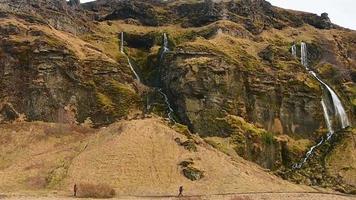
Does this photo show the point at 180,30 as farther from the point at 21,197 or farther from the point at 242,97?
the point at 21,197

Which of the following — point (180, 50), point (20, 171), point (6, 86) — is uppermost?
point (180, 50)

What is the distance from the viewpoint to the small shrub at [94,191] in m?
65.1

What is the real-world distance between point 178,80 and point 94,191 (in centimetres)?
4113

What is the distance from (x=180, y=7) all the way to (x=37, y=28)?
172 ft

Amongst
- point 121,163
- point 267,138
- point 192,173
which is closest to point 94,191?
point 121,163

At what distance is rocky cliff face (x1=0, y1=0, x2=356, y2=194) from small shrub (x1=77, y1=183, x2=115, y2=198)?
1082 inches

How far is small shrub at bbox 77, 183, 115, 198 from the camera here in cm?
6512

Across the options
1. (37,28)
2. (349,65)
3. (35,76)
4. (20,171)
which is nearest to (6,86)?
(35,76)

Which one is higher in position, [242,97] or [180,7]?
[180,7]

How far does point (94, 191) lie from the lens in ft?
215

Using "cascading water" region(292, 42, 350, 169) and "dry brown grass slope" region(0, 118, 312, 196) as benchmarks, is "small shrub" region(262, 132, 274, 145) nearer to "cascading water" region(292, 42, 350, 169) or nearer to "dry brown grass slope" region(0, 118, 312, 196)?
"cascading water" region(292, 42, 350, 169)

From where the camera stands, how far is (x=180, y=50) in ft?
352

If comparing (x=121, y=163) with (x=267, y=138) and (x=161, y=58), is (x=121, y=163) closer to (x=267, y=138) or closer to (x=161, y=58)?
(x=267, y=138)

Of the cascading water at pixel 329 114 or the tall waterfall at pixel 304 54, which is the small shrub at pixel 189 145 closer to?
the cascading water at pixel 329 114
